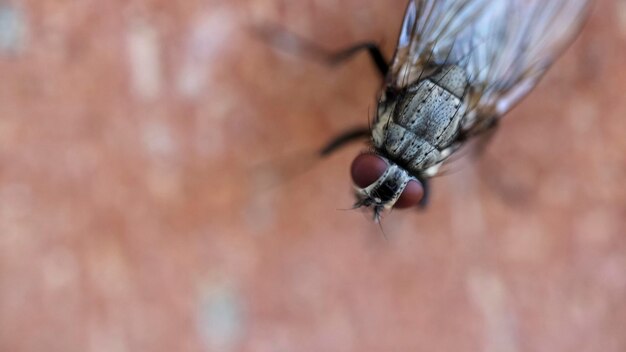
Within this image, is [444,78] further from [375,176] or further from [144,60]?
[144,60]

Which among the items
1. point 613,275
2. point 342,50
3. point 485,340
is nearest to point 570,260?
point 613,275

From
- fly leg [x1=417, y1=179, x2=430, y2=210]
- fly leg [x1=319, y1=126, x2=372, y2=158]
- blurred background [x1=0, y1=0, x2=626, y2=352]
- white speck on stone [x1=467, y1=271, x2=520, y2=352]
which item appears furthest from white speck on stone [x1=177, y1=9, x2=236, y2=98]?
white speck on stone [x1=467, y1=271, x2=520, y2=352]

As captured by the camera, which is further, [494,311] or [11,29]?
[494,311]

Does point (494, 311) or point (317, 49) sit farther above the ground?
point (317, 49)

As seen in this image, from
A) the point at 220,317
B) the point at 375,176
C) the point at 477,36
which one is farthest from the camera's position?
the point at 220,317

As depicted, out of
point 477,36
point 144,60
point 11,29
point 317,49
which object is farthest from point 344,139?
point 11,29

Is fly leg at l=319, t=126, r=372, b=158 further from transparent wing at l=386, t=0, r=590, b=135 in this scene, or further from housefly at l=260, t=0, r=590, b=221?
transparent wing at l=386, t=0, r=590, b=135

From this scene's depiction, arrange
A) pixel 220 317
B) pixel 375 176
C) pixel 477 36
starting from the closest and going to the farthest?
pixel 375 176 < pixel 477 36 < pixel 220 317
